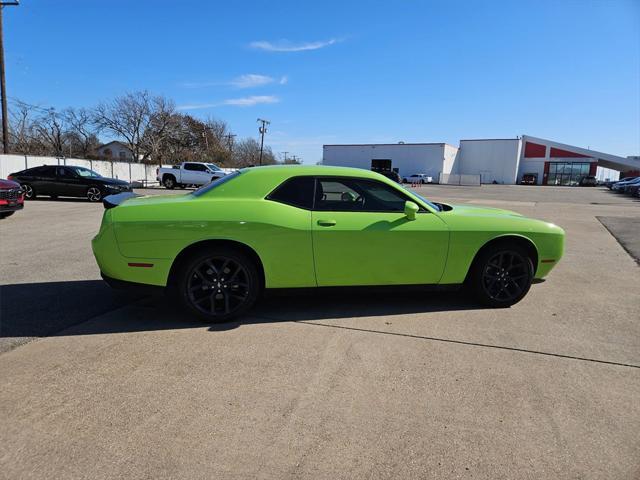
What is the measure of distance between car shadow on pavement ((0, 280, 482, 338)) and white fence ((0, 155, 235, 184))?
976 inches

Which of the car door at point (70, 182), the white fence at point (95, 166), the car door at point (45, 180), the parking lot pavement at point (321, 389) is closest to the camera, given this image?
the parking lot pavement at point (321, 389)

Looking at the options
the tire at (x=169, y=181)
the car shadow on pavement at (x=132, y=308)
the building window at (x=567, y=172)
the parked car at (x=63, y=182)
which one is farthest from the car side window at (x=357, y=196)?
the building window at (x=567, y=172)

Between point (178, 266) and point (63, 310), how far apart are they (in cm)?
146

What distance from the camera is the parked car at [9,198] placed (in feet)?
35.5

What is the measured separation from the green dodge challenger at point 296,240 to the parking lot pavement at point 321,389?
0.40 meters

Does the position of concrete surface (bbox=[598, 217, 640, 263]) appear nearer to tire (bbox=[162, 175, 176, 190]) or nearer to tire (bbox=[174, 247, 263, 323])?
tire (bbox=[174, 247, 263, 323])

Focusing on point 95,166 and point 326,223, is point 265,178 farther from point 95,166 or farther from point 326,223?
point 95,166

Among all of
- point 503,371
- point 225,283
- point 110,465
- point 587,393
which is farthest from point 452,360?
point 110,465

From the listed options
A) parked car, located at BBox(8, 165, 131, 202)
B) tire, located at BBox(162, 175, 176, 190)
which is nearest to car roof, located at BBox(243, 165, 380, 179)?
parked car, located at BBox(8, 165, 131, 202)

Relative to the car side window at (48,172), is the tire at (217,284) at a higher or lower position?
lower

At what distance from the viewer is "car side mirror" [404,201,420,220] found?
14.1 feet

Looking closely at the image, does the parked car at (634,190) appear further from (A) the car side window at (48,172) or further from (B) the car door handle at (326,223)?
(A) the car side window at (48,172)

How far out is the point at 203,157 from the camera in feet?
209

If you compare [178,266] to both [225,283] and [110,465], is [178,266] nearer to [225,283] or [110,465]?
[225,283]
